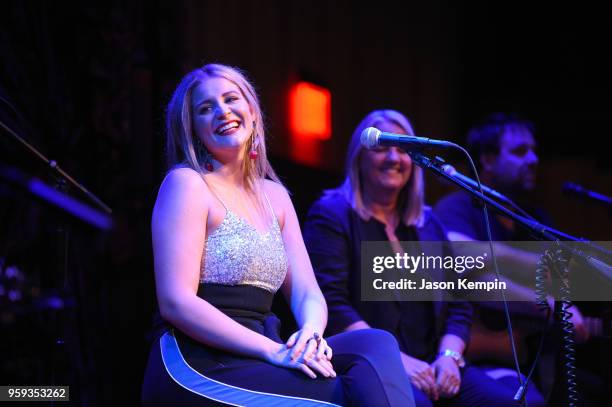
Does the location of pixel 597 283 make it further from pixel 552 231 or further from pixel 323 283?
pixel 323 283

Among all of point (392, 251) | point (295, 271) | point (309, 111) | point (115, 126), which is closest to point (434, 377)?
point (392, 251)

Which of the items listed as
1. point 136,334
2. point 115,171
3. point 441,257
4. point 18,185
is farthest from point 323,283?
point 18,185

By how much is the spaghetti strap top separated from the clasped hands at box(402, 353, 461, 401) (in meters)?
0.71

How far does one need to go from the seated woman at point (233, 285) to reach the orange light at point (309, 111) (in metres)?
2.38

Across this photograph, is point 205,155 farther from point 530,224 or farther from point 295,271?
point 530,224

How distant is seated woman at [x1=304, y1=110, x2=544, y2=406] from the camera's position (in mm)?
2674

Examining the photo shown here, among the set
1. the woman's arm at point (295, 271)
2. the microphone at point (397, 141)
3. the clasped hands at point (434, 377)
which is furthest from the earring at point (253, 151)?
the clasped hands at point (434, 377)

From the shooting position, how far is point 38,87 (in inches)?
114

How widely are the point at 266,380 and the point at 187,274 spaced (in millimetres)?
362

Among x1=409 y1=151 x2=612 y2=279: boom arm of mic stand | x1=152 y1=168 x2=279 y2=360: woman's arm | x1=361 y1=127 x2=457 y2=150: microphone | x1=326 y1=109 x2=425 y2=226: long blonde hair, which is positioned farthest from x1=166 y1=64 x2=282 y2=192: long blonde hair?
x1=326 y1=109 x2=425 y2=226: long blonde hair

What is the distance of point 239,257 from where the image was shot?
2115mm

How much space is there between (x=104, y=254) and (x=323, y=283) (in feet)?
3.15

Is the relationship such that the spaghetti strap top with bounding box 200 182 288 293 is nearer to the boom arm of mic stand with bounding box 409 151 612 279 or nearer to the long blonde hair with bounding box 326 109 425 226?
the boom arm of mic stand with bounding box 409 151 612 279

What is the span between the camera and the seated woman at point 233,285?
1.88 m
